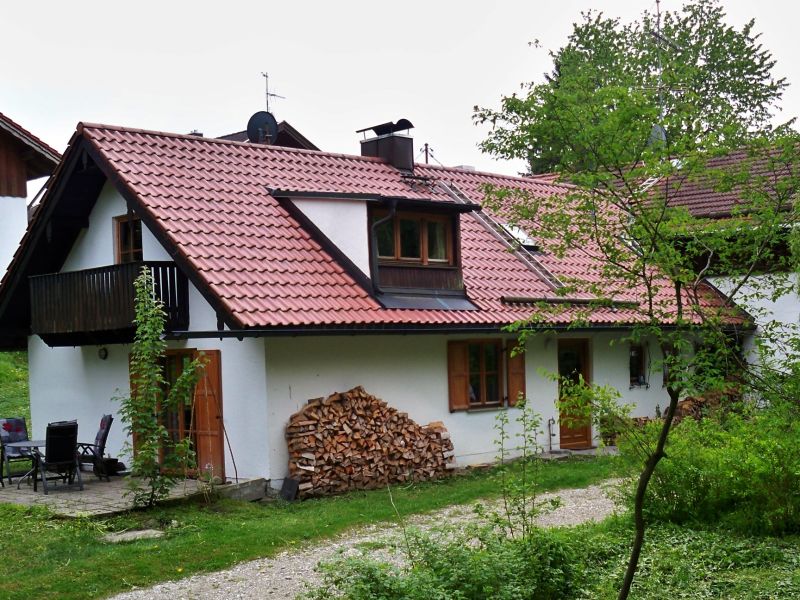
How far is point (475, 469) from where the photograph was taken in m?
15.9

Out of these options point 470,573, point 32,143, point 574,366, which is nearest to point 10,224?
point 32,143

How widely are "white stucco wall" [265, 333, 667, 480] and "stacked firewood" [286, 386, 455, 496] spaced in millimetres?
257

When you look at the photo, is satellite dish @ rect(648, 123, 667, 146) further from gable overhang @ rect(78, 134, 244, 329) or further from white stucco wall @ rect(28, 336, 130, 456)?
white stucco wall @ rect(28, 336, 130, 456)

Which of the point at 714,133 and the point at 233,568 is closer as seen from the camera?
the point at 714,133

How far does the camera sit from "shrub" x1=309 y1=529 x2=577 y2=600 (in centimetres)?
659

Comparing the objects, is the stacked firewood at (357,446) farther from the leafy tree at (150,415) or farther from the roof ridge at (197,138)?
the roof ridge at (197,138)

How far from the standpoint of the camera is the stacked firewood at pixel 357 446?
44.8 ft

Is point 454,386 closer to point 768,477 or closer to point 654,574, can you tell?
point 768,477

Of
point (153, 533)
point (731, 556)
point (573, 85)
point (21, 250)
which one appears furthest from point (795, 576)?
point (21, 250)

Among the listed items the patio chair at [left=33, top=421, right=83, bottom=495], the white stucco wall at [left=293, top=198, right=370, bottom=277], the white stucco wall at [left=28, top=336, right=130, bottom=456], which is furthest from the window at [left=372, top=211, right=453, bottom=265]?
the patio chair at [left=33, top=421, right=83, bottom=495]

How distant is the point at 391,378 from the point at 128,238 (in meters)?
4.85

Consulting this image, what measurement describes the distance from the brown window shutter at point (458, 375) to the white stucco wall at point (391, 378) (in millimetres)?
104

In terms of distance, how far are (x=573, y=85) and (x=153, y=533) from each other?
711cm

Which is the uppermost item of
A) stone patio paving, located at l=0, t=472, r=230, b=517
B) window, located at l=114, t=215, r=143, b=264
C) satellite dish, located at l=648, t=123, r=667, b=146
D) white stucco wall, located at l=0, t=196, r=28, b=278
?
white stucco wall, located at l=0, t=196, r=28, b=278
